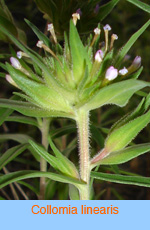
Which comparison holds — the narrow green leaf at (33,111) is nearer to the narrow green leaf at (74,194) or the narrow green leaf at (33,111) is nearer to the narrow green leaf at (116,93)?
the narrow green leaf at (116,93)

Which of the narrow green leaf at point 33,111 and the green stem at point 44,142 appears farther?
the green stem at point 44,142

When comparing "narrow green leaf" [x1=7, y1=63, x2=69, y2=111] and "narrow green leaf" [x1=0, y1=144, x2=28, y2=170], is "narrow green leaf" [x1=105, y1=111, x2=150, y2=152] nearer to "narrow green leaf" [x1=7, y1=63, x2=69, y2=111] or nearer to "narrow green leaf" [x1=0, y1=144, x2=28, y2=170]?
"narrow green leaf" [x1=7, y1=63, x2=69, y2=111]

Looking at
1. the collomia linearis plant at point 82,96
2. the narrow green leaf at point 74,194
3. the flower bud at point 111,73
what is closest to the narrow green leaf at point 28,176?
the collomia linearis plant at point 82,96

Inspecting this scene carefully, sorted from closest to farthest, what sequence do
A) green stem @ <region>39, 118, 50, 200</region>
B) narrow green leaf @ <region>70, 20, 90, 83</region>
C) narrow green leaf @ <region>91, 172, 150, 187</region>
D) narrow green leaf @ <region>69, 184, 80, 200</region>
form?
narrow green leaf @ <region>70, 20, 90, 83</region>, narrow green leaf @ <region>91, 172, 150, 187</region>, narrow green leaf @ <region>69, 184, 80, 200</region>, green stem @ <region>39, 118, 50, 200</region>

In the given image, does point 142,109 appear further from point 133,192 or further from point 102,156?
point 133,192

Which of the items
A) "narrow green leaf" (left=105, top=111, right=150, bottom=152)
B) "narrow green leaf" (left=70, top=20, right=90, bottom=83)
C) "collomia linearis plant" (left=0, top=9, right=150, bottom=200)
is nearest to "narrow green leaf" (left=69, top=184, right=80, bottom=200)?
"collomia linearis plant" (left=0, top=9, right=150, bottom=200)

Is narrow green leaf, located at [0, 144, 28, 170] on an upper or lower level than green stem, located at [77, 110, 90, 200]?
upper

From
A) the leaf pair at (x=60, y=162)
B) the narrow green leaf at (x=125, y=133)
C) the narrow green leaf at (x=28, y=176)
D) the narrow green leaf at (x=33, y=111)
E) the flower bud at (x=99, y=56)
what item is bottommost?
the narrow green leaf at (x=28, y=176)
